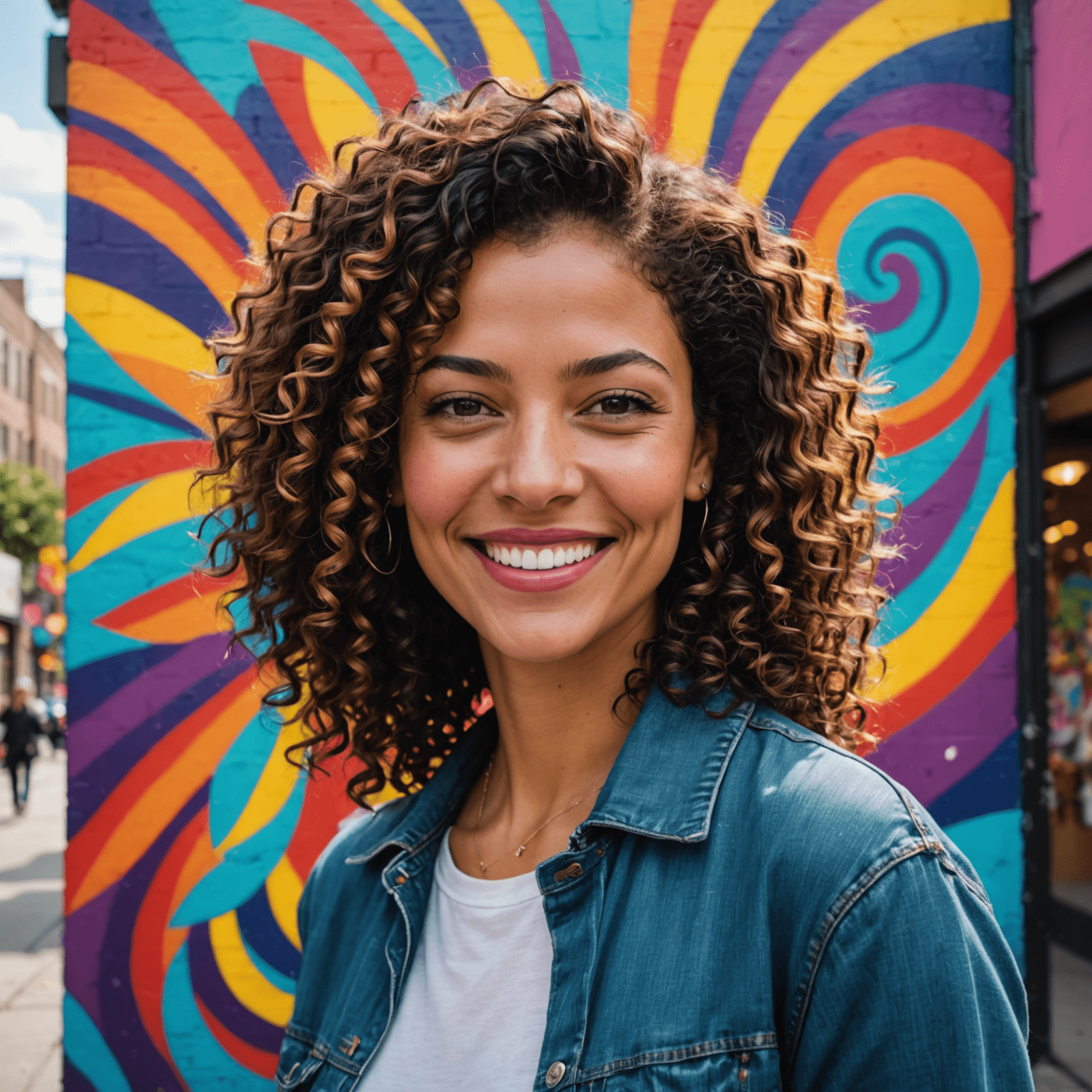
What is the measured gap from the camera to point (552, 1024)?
4.05 feet

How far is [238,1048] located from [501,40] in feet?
13.7

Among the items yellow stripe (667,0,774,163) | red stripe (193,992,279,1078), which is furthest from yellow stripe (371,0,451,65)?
red stripe (193,992,279,1078)

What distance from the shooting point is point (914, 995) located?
3.27 ft

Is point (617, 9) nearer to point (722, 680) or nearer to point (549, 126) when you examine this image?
point (549, 126)

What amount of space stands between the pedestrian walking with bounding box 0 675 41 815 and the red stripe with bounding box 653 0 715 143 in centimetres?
1159

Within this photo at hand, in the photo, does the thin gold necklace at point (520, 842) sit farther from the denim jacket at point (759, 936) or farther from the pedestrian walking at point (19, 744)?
the pedestrian walking at point (19, 744)

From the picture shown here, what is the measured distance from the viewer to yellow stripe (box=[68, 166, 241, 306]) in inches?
157

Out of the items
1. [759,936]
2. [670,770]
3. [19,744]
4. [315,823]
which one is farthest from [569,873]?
[19,744]

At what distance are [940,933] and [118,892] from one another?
3708mm

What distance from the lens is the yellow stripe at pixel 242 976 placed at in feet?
Result: 12.9

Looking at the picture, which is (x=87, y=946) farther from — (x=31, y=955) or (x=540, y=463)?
(x=540, y=463)

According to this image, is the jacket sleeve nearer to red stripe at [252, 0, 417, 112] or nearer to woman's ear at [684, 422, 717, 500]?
woman's ear at [684, 422, 717, 500]

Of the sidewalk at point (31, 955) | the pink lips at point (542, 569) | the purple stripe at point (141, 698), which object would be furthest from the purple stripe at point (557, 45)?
the sidewalk at point (31, 955)

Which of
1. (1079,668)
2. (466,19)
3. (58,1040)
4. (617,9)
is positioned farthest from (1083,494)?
(58,1040)
